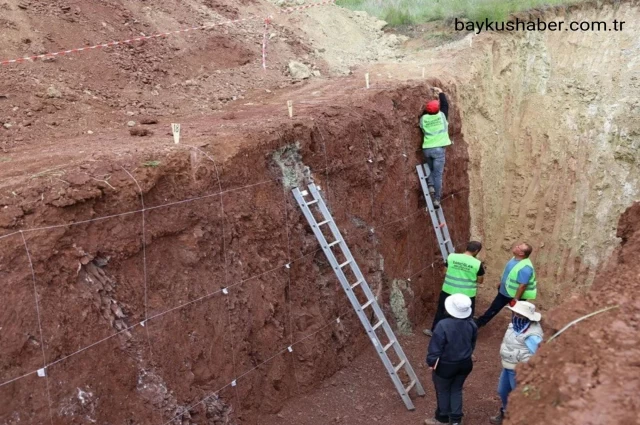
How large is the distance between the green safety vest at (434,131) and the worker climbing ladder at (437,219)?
451mm

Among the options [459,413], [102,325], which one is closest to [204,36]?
[102,325]

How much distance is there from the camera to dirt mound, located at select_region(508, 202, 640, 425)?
3747 millimetres

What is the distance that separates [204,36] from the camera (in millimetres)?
12961

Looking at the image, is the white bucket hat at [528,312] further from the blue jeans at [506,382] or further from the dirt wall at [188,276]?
the dirt wall at [188,276]

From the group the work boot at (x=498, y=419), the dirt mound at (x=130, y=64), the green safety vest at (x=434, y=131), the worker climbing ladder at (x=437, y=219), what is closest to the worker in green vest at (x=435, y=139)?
the green safety vest at (x=434, y=131)

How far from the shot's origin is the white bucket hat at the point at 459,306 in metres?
6.59

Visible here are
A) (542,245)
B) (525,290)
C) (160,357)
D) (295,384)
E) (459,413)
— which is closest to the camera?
(160,357)

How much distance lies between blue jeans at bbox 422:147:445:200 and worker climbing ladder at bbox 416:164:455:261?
0.09m

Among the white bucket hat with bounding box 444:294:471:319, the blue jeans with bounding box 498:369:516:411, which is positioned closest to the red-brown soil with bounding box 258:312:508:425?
the blue jeans with bounding box 498:369:516:411

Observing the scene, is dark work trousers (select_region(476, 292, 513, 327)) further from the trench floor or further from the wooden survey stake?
the wooden survey stake

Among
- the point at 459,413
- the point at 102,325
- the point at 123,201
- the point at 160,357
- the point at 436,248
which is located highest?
the point at 123,201

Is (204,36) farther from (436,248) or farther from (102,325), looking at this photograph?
(102,325)

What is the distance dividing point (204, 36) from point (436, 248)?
6.58 meters

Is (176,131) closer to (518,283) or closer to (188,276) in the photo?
(188,276)
